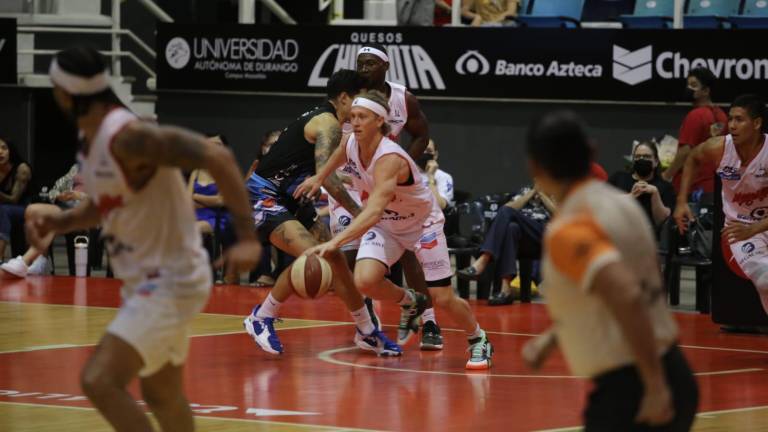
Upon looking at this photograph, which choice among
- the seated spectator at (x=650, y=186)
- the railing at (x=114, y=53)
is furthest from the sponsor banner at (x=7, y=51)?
the seated spectator at (x=650, y=186)

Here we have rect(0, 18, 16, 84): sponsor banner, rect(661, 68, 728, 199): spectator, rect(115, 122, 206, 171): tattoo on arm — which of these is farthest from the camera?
rect(0, 18, 16, 84): sponsor banner

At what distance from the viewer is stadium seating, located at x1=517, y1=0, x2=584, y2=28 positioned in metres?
17.3

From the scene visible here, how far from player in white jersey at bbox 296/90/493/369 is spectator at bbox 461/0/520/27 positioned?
800 centimetres

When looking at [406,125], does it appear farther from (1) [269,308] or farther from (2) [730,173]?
(2) [730,173]

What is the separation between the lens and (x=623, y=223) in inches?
165

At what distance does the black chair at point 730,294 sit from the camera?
11.9 metres

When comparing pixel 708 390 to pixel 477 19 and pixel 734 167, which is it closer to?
pixel 734 167

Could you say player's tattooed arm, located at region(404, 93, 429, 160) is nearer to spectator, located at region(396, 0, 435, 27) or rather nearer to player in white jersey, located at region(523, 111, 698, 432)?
spectator, located at region(396, 0, 435, 27)

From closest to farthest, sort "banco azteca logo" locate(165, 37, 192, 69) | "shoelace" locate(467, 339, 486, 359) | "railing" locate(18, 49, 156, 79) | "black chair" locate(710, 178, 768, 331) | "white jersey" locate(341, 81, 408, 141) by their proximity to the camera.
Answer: "shoelace" locate(467, 339, 486, 359)
"white jersey" locate(341, 81, 408, 141)
"black chair" locate(710, 178, 768, 331)
"banco azteca logo" locate(165, 37, 192, 69)
"railing" locate(18, 49, 156, 79)

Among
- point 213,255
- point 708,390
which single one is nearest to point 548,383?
point 708,390

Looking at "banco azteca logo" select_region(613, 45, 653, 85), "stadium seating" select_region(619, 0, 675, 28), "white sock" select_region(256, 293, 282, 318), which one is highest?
"stadium seating" select_region(619, 0, 675, 28)

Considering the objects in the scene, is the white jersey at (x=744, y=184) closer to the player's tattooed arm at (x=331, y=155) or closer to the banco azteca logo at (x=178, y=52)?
the player's tattooed arm at (x=331, y=155)

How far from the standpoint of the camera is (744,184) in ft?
34.2

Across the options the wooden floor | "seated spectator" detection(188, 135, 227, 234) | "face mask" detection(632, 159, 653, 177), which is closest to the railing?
"seated spectator" detection(188, 135, 227, 234)
